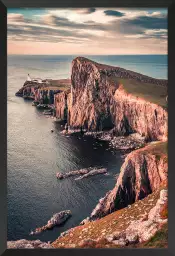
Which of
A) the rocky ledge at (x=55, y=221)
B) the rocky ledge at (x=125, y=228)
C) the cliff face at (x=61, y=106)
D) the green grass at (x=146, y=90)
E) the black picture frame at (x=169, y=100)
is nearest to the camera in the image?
the black picture frame at (x=169, y=100)

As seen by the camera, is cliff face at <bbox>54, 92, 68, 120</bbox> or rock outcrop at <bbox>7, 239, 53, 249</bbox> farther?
cliff face at <bbox>54, 92, 68, 120</bbox>

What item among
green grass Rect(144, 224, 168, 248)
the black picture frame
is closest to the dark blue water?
the black picture frame

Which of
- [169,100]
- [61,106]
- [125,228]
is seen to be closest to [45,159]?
[61,106]

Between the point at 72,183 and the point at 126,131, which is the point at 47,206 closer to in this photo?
the point at 72,183

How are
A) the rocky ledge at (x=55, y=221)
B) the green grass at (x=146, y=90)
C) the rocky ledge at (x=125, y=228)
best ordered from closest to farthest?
the rocky ledge at (x=125, y=228)
the rocky ledge at (x=55, y=221)
the green grass at (x=146, y=90)

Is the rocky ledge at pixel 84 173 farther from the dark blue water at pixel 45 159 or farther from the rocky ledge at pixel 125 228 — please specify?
the rocky ledge at pixel 125 228

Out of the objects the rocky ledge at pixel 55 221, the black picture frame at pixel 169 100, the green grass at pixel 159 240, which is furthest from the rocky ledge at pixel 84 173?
the green grass at pixel 159 240

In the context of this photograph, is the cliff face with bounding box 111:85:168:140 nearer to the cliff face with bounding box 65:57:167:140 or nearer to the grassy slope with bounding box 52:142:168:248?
the cliff face with bounding box 65:57:167:140
